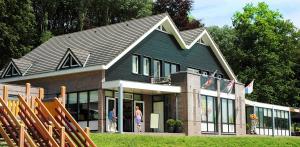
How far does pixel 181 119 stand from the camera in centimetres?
3178

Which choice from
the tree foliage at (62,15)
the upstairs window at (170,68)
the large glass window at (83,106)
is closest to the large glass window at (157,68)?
the upstairs window at (170,68)

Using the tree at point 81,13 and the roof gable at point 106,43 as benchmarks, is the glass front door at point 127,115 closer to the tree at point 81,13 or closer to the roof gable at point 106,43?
the roof gable at point 106,43

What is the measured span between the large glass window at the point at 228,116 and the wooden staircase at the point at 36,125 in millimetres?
19639

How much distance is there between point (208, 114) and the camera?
33906mm

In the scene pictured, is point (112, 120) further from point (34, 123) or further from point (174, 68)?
point (34, 123)

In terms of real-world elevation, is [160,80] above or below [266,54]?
below

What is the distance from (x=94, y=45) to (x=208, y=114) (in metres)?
8.50

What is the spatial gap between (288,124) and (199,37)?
14.1 metres

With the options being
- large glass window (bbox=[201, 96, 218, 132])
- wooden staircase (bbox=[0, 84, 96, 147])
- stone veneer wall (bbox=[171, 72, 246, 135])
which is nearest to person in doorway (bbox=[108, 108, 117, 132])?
stone veneer wall (bbox=[171, 72, 246, 135])

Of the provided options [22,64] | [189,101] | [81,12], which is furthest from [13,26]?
[189,101]

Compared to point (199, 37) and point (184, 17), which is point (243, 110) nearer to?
point (199, 37)

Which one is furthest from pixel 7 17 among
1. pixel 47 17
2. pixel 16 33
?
pixel 47 17

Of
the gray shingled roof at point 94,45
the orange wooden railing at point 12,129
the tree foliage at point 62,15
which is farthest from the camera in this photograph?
the tree foliage at point 62,15

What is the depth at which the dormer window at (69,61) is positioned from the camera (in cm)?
3147
